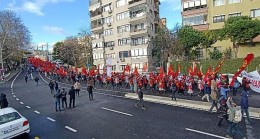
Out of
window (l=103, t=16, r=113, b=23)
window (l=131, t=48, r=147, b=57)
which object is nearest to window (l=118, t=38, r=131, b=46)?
window (l=131, t=48, r=147, b=57)

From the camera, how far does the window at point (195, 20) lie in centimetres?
4172

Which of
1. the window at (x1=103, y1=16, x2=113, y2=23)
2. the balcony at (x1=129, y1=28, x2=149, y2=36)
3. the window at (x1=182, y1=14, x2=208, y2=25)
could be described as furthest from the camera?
the window at (x1=103, y1=16, x2=113, y2=23)

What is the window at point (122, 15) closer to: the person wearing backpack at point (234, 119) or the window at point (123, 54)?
the window at point (123, 54)

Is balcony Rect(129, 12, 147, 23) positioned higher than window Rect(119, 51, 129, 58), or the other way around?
balcony Rect(129, 12, 147, 23)

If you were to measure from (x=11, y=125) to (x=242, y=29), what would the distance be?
31.1m

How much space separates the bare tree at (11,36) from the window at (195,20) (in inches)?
1716

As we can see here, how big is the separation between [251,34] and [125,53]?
25.1 metres

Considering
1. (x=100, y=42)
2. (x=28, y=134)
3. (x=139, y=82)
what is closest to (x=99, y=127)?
(x=28, y=134)

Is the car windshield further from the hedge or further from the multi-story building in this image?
the multi-story building

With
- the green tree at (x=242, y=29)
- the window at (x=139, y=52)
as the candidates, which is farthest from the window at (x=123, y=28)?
the green tree at (x=242, y=29)

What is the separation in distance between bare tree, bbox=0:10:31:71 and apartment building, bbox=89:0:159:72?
21535 mm

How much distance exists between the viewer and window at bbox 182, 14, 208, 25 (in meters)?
41.7

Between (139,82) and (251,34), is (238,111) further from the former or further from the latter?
(251,34)

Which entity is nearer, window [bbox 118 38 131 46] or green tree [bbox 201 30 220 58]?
green tree [bbox 201 30 220 58]
